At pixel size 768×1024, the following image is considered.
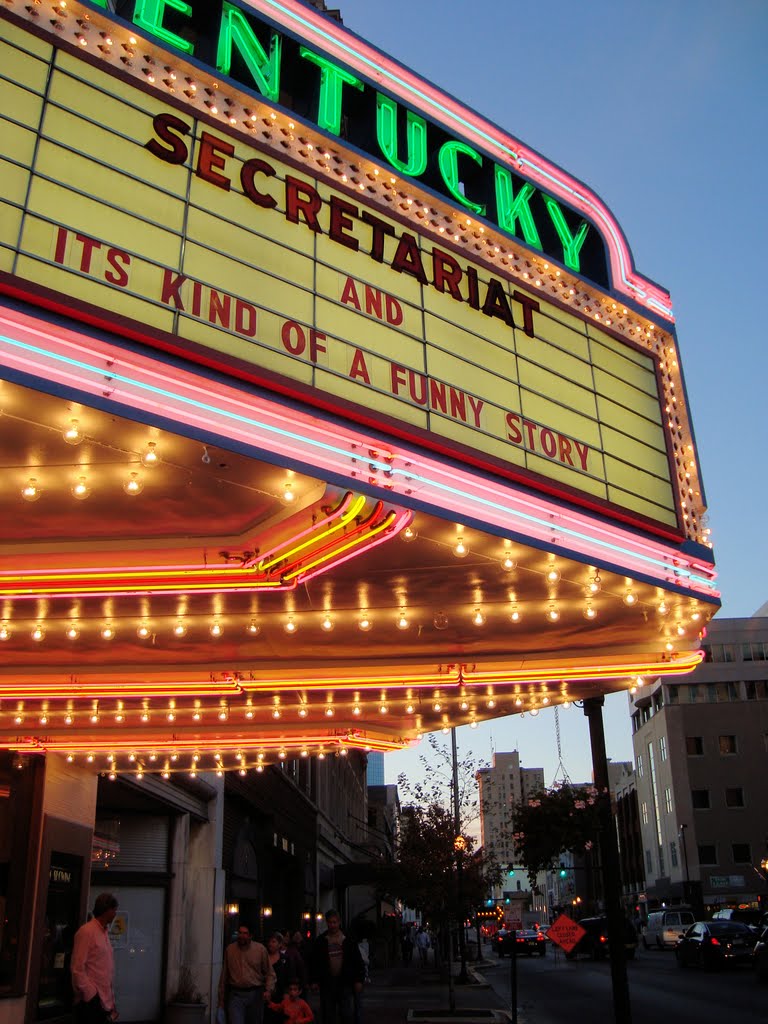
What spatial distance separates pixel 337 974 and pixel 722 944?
2141 cm

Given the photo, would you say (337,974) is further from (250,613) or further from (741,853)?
(741,853)

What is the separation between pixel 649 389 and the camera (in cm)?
1157

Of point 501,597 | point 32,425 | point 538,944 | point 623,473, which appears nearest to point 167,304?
point 32,425

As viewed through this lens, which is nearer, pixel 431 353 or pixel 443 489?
pixel 443 489

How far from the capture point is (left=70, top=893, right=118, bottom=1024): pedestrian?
9188mm

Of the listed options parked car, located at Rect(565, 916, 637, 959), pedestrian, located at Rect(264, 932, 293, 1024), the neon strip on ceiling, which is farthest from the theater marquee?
parked car, located at Rect(565, 916, 637, 959)

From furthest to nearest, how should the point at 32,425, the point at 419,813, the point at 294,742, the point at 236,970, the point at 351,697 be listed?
1. the point at 419,813
2. the point at 294,742
3. the point at 351,697
4. the point at 236,970
5. the point at 32,425

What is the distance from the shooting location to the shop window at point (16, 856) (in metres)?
13.4

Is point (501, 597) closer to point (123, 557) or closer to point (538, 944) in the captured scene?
point (123, 557)

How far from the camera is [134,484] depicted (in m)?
7.10

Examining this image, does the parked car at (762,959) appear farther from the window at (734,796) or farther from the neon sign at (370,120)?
the window at (734,796)

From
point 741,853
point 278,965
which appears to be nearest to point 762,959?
point 278,965

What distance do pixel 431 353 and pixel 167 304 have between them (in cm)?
292

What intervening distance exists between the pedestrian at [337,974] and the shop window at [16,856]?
4830 mm
